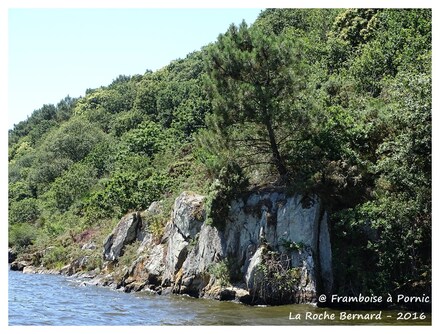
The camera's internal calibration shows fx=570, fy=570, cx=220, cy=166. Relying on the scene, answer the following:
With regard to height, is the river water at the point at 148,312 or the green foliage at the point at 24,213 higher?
the green foliage at the point at 24,213

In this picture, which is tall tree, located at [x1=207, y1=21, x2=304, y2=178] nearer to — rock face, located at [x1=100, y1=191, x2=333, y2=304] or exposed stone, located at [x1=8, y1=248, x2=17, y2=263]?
rock face, located at [x1=100, y1=191, x2=333, y2=304]

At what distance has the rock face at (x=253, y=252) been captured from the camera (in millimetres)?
21281

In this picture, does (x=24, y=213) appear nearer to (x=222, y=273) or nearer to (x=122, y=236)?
(x=122, y=236)

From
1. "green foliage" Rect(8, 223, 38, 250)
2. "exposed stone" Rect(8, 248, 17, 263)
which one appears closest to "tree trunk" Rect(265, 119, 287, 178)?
"green foliage" Rect(8, 223, 38, 250)

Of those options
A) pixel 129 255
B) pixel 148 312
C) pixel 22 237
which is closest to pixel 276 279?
pixel 148 312

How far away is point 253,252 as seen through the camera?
22.7m

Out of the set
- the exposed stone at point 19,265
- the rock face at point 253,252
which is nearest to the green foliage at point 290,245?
the rock face at point 253,252

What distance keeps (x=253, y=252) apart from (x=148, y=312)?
4981 mm

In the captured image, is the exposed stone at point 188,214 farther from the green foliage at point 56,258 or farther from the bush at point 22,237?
the bush at point 22,237

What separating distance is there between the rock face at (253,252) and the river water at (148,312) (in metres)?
0.82

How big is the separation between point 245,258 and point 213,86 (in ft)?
23.1

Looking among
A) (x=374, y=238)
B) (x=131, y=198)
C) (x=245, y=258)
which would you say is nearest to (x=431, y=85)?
(x=374, y=238)

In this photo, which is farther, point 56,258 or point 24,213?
point 24,213

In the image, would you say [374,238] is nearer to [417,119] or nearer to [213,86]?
[417,119]
